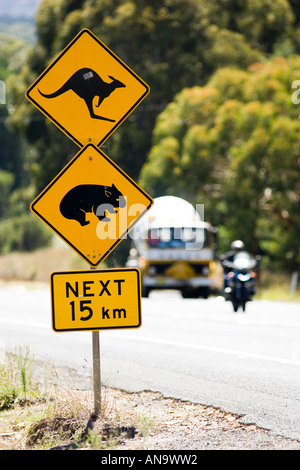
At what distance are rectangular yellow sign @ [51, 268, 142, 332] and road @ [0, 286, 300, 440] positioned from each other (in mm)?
462

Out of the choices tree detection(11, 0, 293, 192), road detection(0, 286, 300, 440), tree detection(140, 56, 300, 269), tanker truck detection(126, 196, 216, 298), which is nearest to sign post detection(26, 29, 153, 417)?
road detection(0, 286, 300, 440)

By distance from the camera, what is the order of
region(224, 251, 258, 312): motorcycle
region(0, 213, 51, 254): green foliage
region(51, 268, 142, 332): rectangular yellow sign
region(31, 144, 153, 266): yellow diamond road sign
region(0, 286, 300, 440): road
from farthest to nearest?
region(0, 213, 51, 254): green foliage, region(224, 251, 258, 312): motorcycle, region(0, 286, 300, 440): road, region(31, 144, 153, 266): yellow diamond road sign, region(51, 268, 142, 332): rectangular yellow sign

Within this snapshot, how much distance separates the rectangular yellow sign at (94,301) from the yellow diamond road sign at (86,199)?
180mm

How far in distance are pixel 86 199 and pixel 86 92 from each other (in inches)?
36.8

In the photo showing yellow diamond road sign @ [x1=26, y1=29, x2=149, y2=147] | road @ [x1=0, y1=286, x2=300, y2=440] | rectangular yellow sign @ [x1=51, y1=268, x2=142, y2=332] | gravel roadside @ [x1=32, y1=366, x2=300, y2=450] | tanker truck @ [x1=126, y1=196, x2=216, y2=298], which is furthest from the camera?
tanker truck @ [x1=126, y1=196, x2=216, y2=298]

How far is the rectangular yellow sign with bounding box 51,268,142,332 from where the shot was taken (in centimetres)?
667

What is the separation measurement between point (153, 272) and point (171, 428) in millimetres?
20809

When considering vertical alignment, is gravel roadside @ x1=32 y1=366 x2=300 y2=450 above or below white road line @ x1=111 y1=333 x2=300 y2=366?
above

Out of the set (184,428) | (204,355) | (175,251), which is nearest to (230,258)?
(204,355)

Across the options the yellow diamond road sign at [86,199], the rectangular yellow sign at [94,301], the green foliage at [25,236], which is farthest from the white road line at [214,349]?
the green foliage at [25,236]

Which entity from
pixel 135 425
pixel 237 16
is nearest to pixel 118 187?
pixel 135 425

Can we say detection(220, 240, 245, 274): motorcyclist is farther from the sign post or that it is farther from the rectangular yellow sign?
the rectangular yellow sign

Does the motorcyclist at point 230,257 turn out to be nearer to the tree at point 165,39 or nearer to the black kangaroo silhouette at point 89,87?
the black kangaroo silhouette at point 89,87
